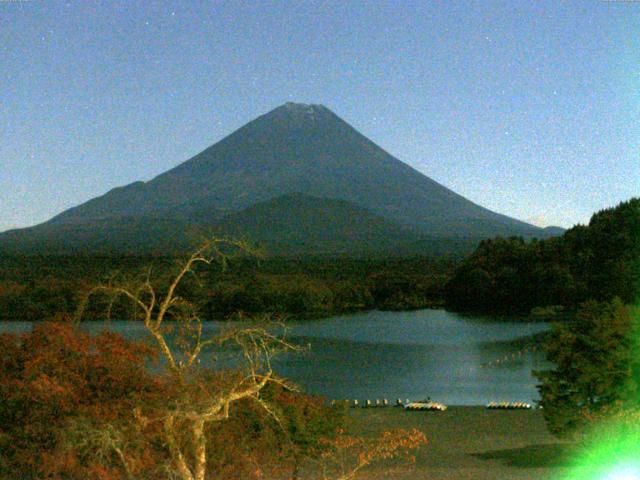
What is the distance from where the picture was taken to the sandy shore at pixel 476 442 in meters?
11.3

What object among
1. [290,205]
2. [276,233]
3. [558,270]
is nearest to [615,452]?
[558,270]

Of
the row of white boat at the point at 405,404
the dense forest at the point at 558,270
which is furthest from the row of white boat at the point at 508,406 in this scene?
the dense forest at the point at 558,270

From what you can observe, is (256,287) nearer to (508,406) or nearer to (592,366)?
(508,406)

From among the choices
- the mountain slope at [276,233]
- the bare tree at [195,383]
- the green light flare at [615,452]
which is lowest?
the green light flare at [615,452]

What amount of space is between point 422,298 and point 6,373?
47.5 meters

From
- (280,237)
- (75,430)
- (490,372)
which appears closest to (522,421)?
(490,372)

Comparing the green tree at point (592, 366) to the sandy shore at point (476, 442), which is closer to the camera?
the sandy shore at point (476, 442)

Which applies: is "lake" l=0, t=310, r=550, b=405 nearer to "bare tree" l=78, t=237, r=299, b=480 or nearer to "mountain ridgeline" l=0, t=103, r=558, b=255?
"bare tree" l=78, t=237, r=299, b=480

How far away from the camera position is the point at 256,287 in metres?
50.4

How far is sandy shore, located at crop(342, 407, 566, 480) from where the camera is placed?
11320mm

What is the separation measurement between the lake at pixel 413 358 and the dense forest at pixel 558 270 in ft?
11.7

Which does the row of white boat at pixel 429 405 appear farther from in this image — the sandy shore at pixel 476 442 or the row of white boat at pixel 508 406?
the sandy shore at pixel 476 442

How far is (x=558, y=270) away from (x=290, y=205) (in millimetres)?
61564

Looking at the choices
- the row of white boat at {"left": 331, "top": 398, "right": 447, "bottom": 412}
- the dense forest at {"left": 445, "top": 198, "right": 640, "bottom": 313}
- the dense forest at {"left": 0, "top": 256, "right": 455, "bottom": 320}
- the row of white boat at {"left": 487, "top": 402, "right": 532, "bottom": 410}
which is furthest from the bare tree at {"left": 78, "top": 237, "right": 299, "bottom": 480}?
the dense forest at {"left": 445, "top": 198, "right": 640, "bottom": 313}
